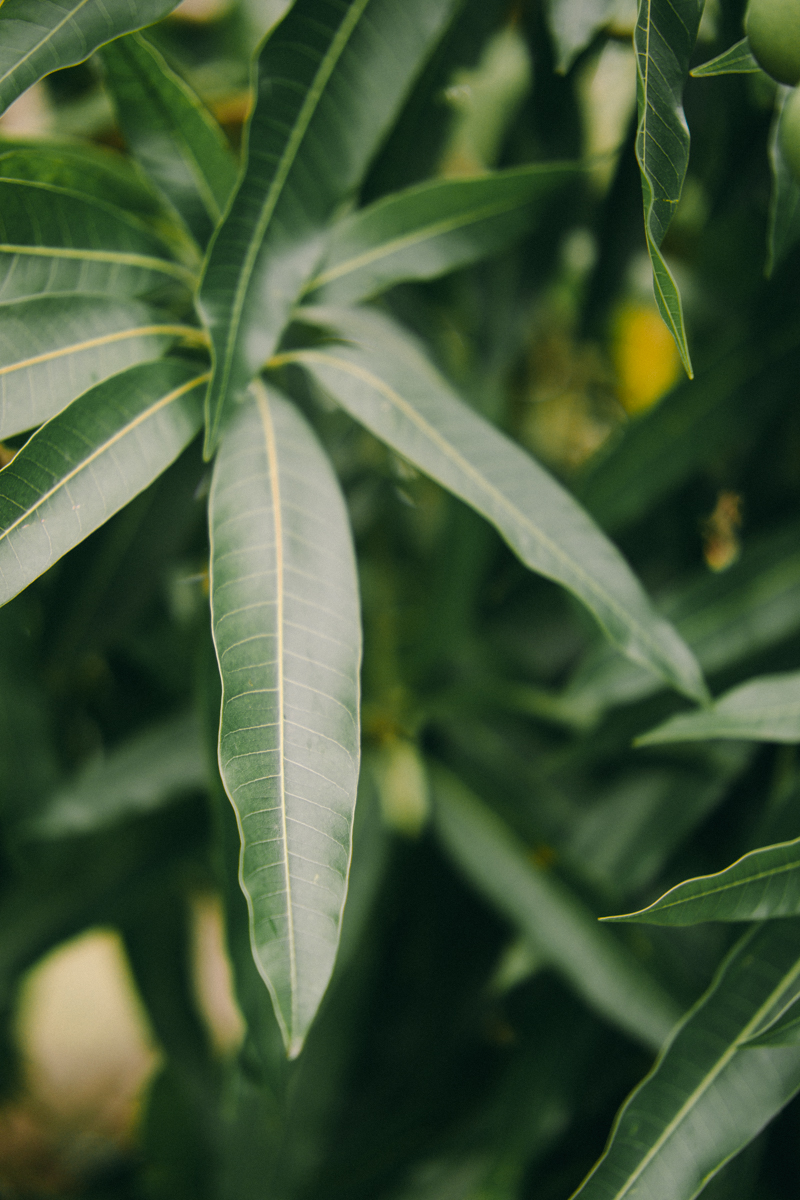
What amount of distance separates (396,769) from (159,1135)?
42 centimetres

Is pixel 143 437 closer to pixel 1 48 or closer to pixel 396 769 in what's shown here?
pixel 1 48

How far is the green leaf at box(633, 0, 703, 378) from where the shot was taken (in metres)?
0.33

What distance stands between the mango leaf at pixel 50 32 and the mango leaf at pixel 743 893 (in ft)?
1.46

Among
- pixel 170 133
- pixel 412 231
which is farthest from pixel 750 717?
pixel 170 133

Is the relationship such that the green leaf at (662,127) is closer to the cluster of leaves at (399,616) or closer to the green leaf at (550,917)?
the cluster of leaves at (399,616)

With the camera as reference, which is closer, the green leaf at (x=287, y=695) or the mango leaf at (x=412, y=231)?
the green leaf at (x=287, y=695)

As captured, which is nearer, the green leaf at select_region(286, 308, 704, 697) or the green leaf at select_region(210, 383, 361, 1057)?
the green leaf at select_region(210, 383, 361, 1057)

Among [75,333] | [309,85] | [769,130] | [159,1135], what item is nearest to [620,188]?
[769,130]

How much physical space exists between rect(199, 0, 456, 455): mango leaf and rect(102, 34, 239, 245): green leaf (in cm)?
9

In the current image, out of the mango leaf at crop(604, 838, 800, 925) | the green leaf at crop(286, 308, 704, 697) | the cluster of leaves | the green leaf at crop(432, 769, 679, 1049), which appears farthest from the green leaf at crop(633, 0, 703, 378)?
the green leaf at crop(432, 769, 679, 1049)

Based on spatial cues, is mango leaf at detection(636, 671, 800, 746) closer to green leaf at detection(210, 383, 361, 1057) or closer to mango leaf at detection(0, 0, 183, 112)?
green leaf at detection(210, 383, 361, 1057)

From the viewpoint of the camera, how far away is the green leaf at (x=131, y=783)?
621mm

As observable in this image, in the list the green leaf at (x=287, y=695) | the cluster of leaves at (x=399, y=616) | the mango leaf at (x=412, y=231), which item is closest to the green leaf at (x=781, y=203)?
the cluster of leaves at (x=399, y=616)

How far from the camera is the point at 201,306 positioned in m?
0.40
